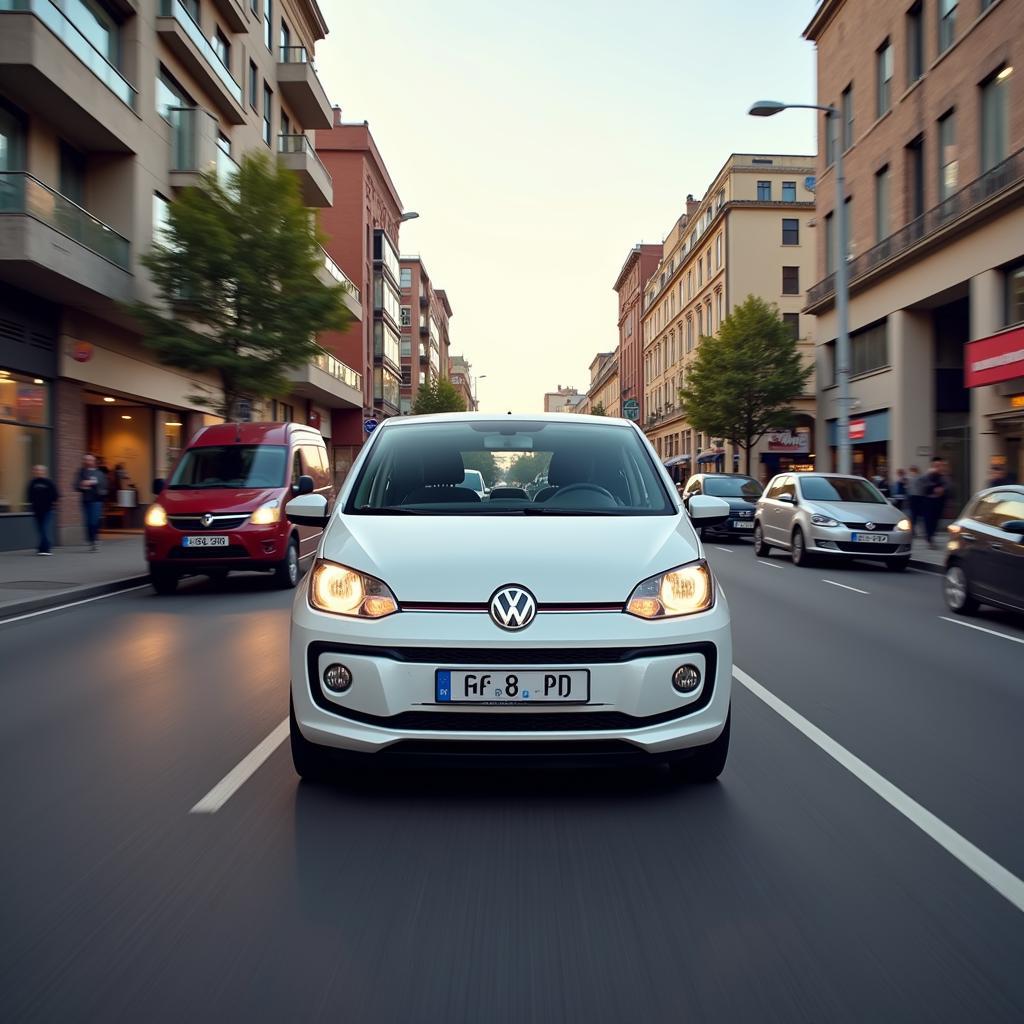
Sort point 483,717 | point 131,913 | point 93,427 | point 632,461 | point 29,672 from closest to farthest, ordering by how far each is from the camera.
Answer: point 131,913
point 483,717
point 632,461
point 29,672
point 93,427

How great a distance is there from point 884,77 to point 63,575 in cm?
2658

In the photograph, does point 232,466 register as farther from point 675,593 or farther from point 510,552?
point 675,593

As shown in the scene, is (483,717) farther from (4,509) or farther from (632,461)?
(4,509)

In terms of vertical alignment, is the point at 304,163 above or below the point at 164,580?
above

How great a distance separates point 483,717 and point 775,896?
1.15m

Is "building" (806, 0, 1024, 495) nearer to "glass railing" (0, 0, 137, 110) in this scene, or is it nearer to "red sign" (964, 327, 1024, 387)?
"red sign" (964, 327, 1024, 387)

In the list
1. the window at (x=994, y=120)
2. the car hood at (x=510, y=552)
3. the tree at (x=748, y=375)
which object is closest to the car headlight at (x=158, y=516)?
the car hood at (x=510, y=552)

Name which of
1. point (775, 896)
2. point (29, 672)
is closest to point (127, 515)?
point (29, 672)

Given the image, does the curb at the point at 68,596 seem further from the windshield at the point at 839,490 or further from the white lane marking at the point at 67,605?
the windshield at the point at 839,490

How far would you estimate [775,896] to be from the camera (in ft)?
9.91

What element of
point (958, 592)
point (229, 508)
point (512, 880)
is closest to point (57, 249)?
point (229, 508)

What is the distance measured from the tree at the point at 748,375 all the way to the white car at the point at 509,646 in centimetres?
3909

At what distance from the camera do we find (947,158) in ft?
79.9

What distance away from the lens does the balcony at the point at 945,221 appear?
20.4 metres
